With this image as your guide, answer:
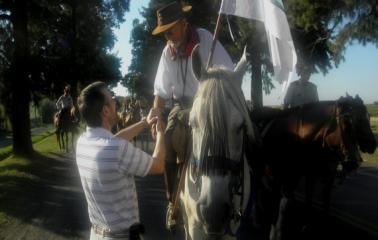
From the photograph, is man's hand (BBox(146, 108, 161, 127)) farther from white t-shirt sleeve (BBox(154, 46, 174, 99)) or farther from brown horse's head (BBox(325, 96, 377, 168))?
brown horse's head (BBox(325, 96, 377, 168))

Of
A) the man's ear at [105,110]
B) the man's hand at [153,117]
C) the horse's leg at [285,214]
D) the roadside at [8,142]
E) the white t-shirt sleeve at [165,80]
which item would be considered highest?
the white t-shirt sleeve at [165,80]

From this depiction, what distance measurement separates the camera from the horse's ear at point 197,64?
4.25m

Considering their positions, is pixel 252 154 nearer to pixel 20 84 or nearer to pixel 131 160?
pixel 131 160

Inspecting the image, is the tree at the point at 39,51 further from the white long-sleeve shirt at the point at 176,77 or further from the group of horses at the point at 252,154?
the white long-sleeve shirt at the point at 176,77

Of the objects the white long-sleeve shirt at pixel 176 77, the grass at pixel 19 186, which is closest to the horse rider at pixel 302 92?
the white long-sleeve shirt at pixel 176 77

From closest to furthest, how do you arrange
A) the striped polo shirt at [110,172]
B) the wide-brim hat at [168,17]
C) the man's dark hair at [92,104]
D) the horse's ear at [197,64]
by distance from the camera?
the striped polo shirt at [110,172] → the man's dark hair at [92,104] → the horse's ear at [197,64] → the wide-brim hat at [168,17]

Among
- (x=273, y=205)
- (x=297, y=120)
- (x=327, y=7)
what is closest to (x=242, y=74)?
(x=297, y=120)

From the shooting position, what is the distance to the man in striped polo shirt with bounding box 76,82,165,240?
3801 millimetres

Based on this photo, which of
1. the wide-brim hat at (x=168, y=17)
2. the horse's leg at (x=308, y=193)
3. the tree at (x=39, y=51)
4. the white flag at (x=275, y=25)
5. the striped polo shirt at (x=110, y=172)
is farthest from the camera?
the tree at (x=39, y=51)

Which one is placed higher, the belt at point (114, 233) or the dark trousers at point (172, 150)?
the dark trousers at point (172, 150)

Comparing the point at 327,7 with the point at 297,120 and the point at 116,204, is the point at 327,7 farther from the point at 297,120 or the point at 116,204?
the point at 116,204

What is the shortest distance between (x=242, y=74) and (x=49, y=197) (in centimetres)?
812

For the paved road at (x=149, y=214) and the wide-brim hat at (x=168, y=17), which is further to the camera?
the paved road at (x=149, y=214)

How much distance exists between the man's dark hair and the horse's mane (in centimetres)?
79
